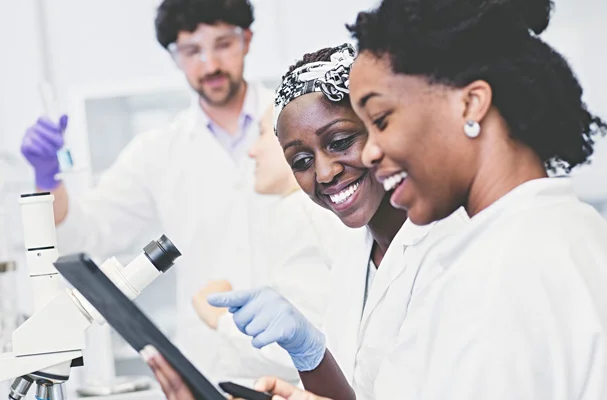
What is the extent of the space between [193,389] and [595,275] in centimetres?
48

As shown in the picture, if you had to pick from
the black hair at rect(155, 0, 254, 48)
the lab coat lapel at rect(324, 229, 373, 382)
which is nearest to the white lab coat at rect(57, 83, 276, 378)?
the black hair at rect(155, 0, 254, 48)

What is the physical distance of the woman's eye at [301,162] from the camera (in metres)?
1.45

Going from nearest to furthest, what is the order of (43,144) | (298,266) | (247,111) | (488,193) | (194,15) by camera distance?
(488,193), (298,266), (43,144), (194,15), (247,111)

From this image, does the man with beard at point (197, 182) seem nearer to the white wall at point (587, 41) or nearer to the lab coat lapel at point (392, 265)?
the white wall at point (587, 41)

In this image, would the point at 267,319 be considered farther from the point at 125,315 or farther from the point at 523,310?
the point at 523,310

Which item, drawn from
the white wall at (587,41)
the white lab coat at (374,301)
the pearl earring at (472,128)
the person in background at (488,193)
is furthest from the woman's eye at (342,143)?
the white wall at (587,41)

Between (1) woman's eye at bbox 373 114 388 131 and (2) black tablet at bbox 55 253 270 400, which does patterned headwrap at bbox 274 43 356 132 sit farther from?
(2) black tablet at bbox 55 253 270 400

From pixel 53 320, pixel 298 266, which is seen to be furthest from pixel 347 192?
pixel 298 266

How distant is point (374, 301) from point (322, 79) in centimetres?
40

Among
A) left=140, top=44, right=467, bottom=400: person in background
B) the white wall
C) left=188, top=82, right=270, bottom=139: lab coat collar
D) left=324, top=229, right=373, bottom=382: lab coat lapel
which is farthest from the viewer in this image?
the white wall

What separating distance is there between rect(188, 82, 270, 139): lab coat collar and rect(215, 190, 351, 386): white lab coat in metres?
0.74

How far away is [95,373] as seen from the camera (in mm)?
2920

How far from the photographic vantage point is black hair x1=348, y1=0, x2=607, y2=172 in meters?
1.00

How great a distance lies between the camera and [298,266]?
226 cm
